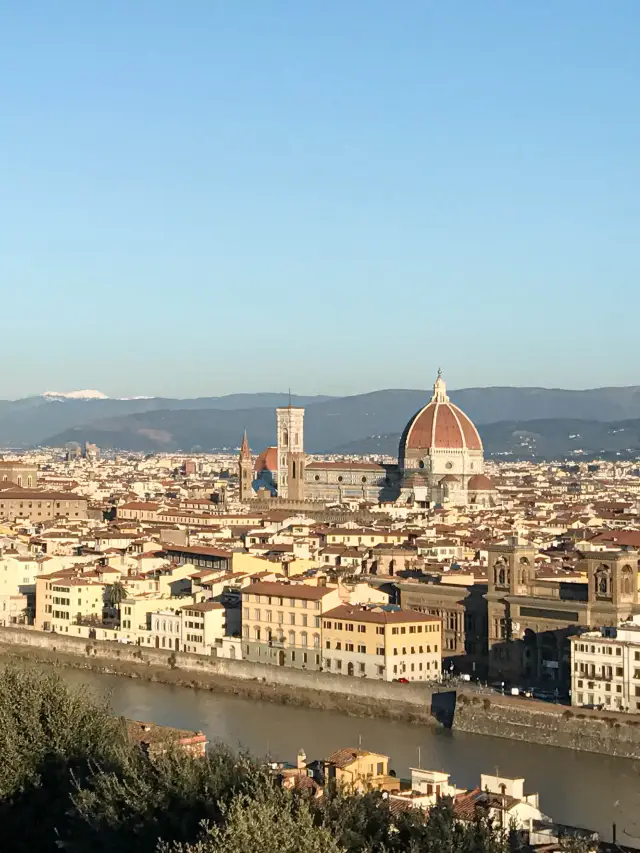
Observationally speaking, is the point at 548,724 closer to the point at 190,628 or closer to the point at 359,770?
Answer: the point at 359,770

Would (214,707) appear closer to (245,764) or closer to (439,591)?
(439,591)

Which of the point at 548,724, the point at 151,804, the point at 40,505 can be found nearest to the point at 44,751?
the point at 151,804

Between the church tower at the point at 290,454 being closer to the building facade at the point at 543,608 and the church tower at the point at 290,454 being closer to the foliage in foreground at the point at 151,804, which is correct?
the building facade at the point at 543,608

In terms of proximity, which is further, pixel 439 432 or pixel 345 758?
pixel 439 432

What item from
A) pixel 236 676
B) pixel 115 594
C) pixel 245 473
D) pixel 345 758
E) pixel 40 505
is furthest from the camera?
pixel 245 473

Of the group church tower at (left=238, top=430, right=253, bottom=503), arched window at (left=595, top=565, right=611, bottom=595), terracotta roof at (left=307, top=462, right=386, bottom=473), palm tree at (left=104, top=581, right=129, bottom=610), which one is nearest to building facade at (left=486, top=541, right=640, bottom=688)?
arched window at (left=595, top=565, right=611, bottom=595)

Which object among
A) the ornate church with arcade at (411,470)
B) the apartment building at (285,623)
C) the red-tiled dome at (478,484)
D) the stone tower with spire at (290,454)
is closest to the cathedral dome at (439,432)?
the ornate church with arcade at (411,470)

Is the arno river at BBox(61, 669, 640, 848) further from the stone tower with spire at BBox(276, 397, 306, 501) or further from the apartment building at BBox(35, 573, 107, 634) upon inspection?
the stone tower with spire at BBox(276, 397, 306, 501)

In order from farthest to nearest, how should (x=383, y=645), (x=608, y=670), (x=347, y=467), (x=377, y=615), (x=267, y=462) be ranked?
(x=267, y=462), (x=347, y=467), (x=377, y=615), (x=383, y=645), (x=608, y=670)
